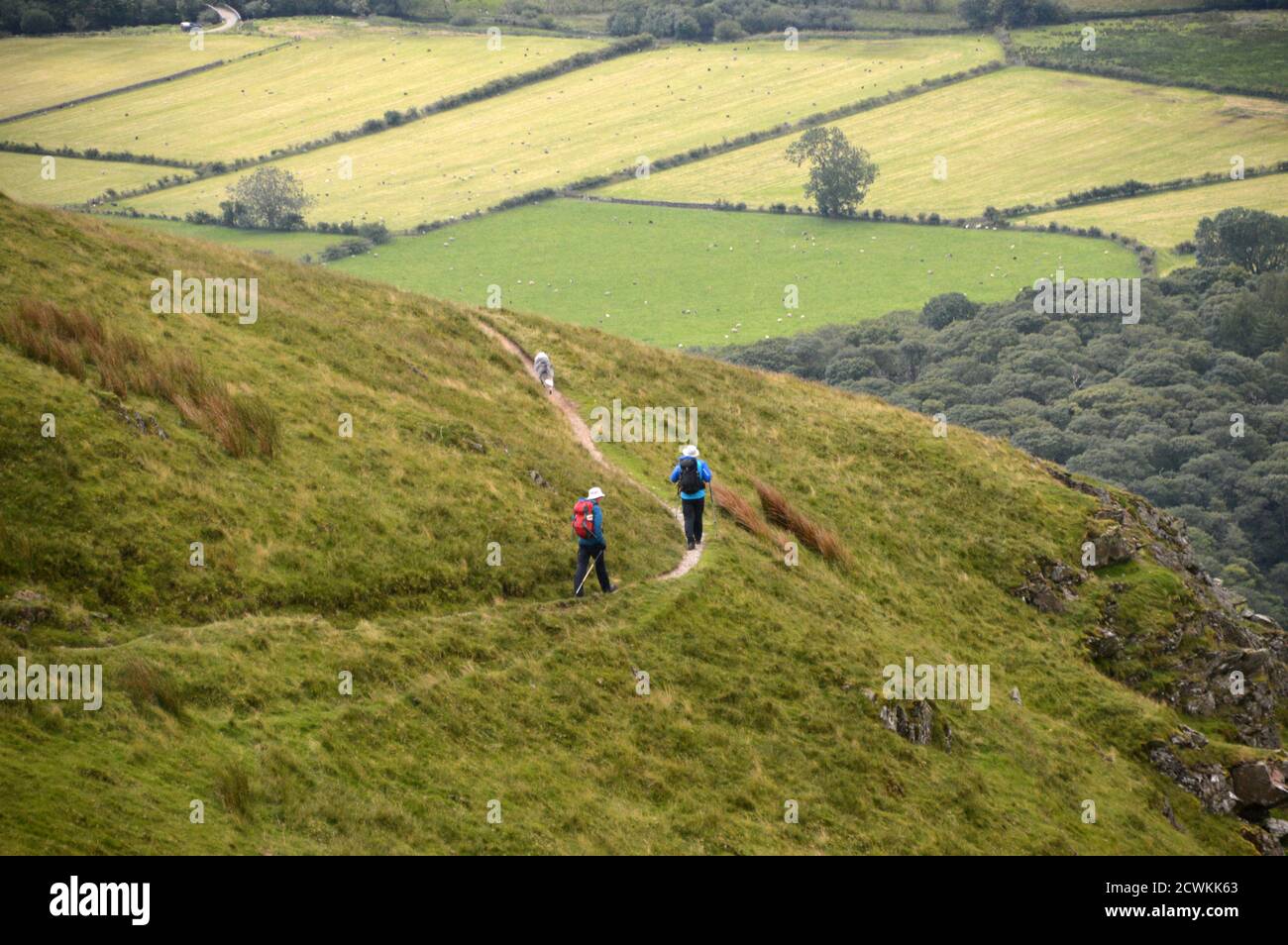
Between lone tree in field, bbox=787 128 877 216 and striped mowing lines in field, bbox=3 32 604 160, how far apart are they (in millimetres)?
47998

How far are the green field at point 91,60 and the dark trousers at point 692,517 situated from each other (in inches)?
5199

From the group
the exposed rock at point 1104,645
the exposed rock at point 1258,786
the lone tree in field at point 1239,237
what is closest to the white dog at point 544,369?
the exposed rock at point 1104,645

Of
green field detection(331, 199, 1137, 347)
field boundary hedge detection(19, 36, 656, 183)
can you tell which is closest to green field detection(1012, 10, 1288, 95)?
green field detection(331, 199, 1137, 347)

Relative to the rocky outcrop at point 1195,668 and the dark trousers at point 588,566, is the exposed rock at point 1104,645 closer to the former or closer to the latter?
the rocky outcrop at point 1195,668

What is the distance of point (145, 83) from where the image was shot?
162 metres

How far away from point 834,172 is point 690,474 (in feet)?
407

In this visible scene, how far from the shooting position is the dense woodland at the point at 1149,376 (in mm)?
110125

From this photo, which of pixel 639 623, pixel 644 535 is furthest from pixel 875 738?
pixel 644 535

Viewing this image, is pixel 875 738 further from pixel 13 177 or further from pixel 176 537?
pixel 13 177

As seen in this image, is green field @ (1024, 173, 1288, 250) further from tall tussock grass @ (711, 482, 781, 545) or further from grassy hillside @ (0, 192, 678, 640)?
tall tussock grass @ (711, 482, 781, 545)

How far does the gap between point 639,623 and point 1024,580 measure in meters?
19.4

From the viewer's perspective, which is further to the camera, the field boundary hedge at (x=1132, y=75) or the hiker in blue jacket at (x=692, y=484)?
the field boundary hedge at (x=1132, y=75)

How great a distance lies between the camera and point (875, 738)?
1201 inches

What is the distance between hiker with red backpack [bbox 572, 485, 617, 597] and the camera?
30.0 meters
